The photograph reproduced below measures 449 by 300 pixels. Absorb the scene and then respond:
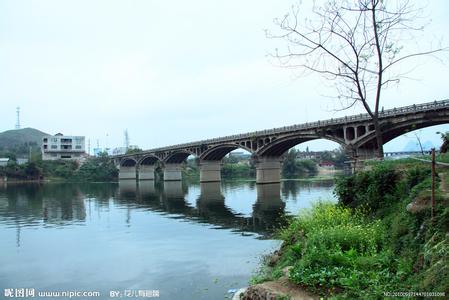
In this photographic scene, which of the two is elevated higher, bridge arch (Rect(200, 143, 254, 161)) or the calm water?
bridge arch (Rect(200, 143, 254, 161))

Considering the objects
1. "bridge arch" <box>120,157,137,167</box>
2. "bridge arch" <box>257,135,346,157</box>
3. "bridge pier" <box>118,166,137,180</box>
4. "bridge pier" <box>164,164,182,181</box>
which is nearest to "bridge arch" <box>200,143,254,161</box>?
"bridge arch" <box>257,135,346,157</box>

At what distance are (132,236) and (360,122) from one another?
40161 millimetres

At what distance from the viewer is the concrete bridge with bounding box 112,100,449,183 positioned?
51.5 metres

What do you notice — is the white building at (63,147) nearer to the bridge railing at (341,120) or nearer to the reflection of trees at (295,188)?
the bridge railing at (341,120)

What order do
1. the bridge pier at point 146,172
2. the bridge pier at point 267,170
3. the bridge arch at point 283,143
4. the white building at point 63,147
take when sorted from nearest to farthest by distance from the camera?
the bridge arch at point 283,143
the bridge pier at point 267,170
the bridge pier at point 146,172
the white building at point 63,147

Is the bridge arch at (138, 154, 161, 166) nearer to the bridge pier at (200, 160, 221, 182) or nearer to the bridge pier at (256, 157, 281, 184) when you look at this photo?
the bridge pier at (200, 160, 221, 182)

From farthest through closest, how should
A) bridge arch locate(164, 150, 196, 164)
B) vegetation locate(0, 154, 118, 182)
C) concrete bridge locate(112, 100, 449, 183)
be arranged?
1. vegetation locate(0, 154, 118, 182)
2. bridge arch locate(164, 150, 196, 164)
3. concrete bridge locate(112, 100, 449, 183)

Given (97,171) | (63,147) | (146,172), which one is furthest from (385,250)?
(63,147)

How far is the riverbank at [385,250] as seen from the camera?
27.8 ft

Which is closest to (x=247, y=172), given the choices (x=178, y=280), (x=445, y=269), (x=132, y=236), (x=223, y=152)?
(x=223, y=152)

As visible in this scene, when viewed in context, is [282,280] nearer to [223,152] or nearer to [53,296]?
[53,296]

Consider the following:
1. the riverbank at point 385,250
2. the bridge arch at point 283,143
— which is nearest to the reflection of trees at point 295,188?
the bridge arch at point 283,143

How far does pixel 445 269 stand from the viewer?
7480 mm

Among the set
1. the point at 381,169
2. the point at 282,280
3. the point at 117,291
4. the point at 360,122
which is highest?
the point at 360,122
